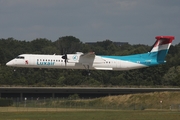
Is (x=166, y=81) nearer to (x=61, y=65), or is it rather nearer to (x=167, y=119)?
(x=61, y=65)

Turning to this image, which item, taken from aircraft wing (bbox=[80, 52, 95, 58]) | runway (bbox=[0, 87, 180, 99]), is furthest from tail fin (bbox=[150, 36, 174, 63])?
runway (bbox=[0, 87, 180, 99])

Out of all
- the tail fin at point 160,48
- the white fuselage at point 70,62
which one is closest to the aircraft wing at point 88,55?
the white fuselage at point 70,62

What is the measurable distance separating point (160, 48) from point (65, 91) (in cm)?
2853

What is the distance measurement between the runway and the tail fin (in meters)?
22.9

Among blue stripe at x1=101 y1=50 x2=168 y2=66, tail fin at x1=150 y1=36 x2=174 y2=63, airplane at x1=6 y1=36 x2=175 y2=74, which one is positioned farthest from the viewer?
tail fin at x1=150 y1=36 x2=174 y2=63

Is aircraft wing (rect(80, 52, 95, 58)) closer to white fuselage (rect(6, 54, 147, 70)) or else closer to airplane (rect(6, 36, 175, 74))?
airplane (rect(6, 36, 175, 74))

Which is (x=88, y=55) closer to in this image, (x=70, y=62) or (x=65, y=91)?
→ (x=70, y=62)

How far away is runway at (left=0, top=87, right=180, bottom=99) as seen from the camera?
12550 centimetres

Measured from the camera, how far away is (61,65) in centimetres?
9800

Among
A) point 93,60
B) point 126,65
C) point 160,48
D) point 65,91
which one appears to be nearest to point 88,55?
point 93,60

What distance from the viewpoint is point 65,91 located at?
126 m

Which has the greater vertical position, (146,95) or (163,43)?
(163,43)

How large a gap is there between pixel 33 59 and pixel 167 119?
36.2 metres

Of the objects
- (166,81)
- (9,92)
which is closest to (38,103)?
(9,92)
